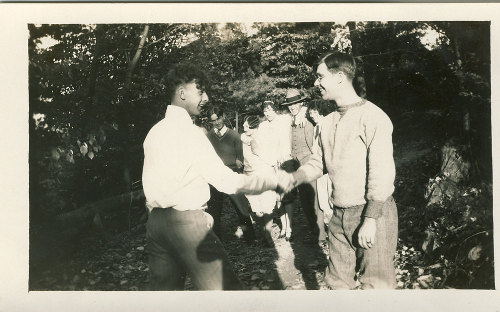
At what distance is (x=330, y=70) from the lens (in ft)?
9.91

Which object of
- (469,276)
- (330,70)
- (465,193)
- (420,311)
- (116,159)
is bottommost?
(420,311)

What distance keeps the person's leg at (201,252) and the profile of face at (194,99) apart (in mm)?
663

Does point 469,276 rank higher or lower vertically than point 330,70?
lower

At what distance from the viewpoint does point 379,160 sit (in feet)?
9.65

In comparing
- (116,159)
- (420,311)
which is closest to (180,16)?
(116,159)

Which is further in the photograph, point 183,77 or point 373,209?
point 183,77

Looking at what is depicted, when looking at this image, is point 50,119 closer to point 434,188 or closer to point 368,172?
point 368,172

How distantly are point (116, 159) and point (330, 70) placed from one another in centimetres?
154

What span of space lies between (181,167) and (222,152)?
0.93 ft

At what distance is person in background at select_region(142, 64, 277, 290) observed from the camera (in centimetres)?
291

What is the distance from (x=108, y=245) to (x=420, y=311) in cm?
214

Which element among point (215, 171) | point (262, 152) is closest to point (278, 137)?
point (262, 152)

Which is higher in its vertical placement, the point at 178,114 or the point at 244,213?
the point at 178,114

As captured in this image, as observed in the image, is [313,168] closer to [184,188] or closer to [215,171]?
[215,171]
